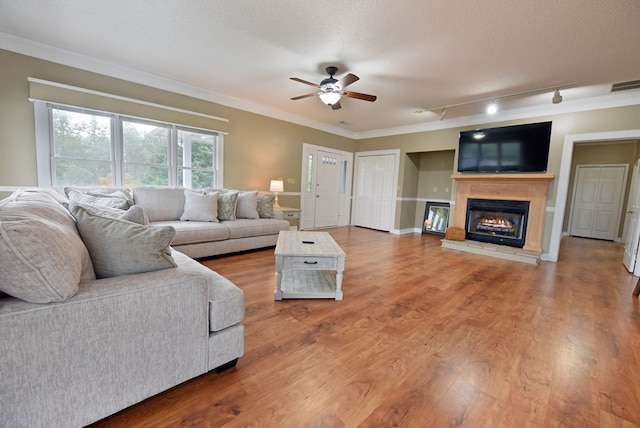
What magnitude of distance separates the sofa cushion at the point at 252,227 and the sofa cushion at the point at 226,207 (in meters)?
0.13

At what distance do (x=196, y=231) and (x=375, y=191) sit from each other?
180 inches

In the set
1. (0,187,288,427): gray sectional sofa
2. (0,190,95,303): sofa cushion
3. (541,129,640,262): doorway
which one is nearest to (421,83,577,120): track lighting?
(541,129,640,262): doorway

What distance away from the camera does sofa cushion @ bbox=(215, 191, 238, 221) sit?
3857mm

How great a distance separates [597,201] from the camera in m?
6.40

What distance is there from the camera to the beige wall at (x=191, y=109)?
2959 millimetres

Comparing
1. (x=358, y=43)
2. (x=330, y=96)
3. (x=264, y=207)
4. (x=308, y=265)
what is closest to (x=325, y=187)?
(x=264, y=207)

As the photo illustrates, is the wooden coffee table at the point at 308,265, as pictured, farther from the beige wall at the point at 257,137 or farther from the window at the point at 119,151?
the beige wall at the point at 257,137

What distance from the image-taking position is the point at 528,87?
3500mm

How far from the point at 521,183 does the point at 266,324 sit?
4.72 m

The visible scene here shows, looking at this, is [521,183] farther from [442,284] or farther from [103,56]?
[103,56]

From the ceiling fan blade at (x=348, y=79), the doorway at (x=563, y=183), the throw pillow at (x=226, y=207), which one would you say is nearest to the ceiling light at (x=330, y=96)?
the ceiling fan blade at (x=348, y=79)

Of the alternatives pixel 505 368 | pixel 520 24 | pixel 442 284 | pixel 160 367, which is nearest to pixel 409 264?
pixel 442 284

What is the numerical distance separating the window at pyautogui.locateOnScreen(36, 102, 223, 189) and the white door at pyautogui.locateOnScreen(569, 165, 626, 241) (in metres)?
8.57

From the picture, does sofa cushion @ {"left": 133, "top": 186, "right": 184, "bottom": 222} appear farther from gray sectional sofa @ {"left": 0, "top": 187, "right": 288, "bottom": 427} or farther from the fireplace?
the fireplace
